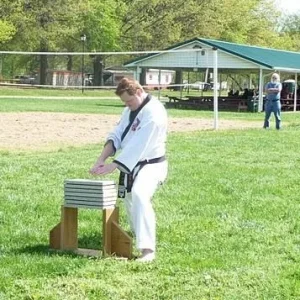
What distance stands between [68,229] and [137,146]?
37.8 inches

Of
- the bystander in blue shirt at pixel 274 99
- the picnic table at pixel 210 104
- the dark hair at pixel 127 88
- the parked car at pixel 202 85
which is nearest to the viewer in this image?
the dark hair at pixel 127 88

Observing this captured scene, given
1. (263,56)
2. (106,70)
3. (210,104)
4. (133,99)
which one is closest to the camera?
(133,99)

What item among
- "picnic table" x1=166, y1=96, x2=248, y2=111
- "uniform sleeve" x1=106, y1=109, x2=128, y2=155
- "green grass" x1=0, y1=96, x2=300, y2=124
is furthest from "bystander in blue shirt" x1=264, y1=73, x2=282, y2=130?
"picnic table" x1=166, y1=96, x2=248, y2=111

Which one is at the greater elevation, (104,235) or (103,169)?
(103,169)

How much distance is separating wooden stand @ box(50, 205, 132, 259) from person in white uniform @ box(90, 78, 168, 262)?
0.14 meters

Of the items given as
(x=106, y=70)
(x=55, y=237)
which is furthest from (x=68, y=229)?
(x=106, y=70)

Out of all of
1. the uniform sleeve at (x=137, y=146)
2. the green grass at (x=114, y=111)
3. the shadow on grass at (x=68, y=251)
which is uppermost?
the uniform sleeve at (x=137, y=146)

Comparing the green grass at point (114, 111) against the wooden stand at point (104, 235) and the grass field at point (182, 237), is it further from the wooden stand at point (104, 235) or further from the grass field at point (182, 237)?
the wooden stand at point (104, 235)

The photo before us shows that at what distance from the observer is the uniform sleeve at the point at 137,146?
6.96 m

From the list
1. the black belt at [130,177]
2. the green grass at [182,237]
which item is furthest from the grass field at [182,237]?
the black belt at [130,177]

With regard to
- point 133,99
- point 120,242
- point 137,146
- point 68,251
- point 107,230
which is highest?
point 133,99

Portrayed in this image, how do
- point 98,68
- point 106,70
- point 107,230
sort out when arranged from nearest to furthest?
point 107,230 < point 98,68 < point 106,70

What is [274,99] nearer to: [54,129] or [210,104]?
[54,129]

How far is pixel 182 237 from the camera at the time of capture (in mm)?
7746
